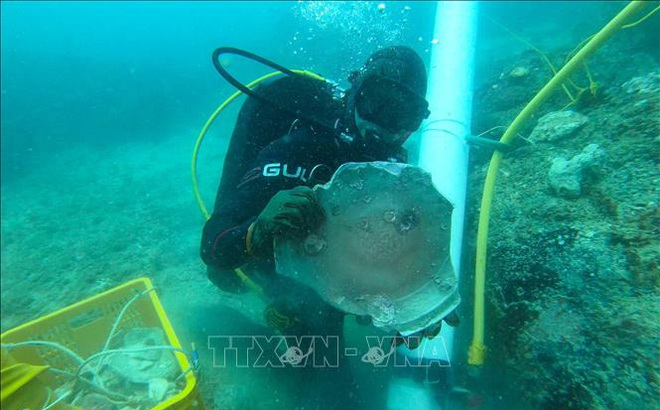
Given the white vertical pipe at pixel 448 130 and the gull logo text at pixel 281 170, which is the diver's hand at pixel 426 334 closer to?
the white vertical pipe at pixel 448 130

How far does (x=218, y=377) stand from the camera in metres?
3.10

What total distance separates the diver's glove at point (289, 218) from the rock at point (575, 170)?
6.93 feet

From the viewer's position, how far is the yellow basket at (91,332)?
2.27 meters

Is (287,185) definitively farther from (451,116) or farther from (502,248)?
(451,116)

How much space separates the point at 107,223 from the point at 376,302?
572 centimetres

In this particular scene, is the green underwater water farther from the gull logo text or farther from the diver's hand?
the gull logo text

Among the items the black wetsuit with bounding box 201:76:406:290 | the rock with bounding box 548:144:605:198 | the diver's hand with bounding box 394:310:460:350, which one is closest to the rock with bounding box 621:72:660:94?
the rock with bounding box 548:144:605:198

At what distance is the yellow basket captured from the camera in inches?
89.3

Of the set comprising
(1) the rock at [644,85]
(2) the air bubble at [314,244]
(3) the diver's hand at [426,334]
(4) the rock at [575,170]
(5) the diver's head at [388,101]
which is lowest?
(3) the diver's hand at [426,334]

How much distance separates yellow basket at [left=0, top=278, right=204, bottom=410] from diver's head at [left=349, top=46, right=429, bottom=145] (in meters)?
1.96

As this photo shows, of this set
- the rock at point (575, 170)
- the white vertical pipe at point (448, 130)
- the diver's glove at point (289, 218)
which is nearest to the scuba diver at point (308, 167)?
the diver's glove at point (289, 218)

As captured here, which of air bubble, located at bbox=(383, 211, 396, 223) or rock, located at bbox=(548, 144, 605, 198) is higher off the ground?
rock, located at bbox=(548, 144, 605, 198)

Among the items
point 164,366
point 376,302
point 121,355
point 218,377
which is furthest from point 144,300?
point 376,302

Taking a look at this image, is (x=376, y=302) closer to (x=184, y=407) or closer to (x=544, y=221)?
(x=184, y=407)
